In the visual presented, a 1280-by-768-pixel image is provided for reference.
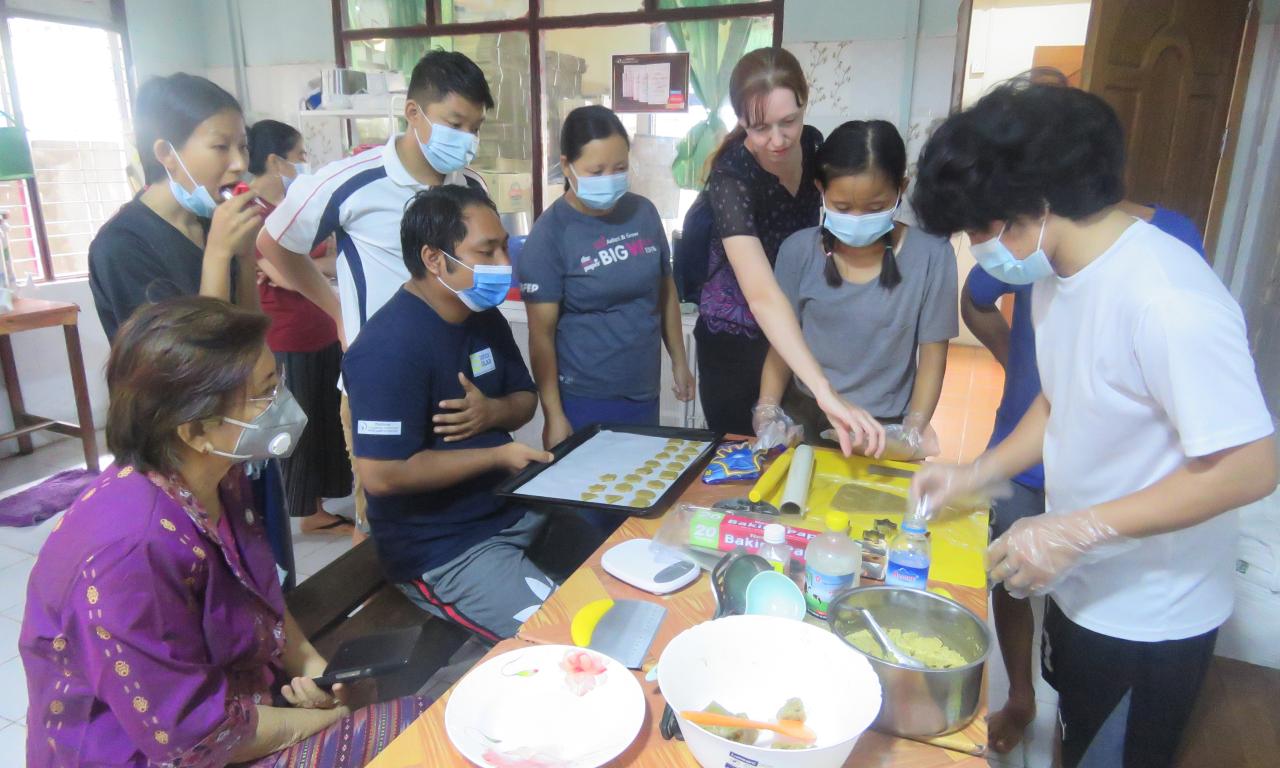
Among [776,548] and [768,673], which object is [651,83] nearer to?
[776,548]

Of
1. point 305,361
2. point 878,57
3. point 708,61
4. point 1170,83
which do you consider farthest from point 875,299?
point 708,61

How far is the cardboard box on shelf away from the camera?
420cm

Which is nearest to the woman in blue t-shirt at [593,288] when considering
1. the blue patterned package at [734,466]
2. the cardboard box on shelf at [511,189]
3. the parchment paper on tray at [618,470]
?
the parchment paper on tray at [618,470]

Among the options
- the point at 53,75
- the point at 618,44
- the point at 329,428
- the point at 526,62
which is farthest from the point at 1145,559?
the point at 53,75

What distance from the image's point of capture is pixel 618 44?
3852 mm

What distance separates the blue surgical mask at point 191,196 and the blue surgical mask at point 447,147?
56 centimetres

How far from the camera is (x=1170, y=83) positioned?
8.91ft

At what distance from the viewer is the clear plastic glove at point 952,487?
1.35m

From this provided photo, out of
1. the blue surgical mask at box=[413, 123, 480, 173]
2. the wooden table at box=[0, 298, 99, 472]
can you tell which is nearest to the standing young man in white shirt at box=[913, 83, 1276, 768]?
the blue surgical mask at box=[413, 123, 480, 173]

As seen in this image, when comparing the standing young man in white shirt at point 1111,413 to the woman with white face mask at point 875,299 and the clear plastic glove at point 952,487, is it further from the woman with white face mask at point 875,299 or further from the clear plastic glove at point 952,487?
the woman with white face mask at point 875,299

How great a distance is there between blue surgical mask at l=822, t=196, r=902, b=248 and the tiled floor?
4.10 ft

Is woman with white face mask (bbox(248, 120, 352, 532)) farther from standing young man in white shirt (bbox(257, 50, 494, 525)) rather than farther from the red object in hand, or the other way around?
the red object in hand

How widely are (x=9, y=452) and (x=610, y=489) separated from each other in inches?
157

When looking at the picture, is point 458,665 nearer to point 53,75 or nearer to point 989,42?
point 53,75
